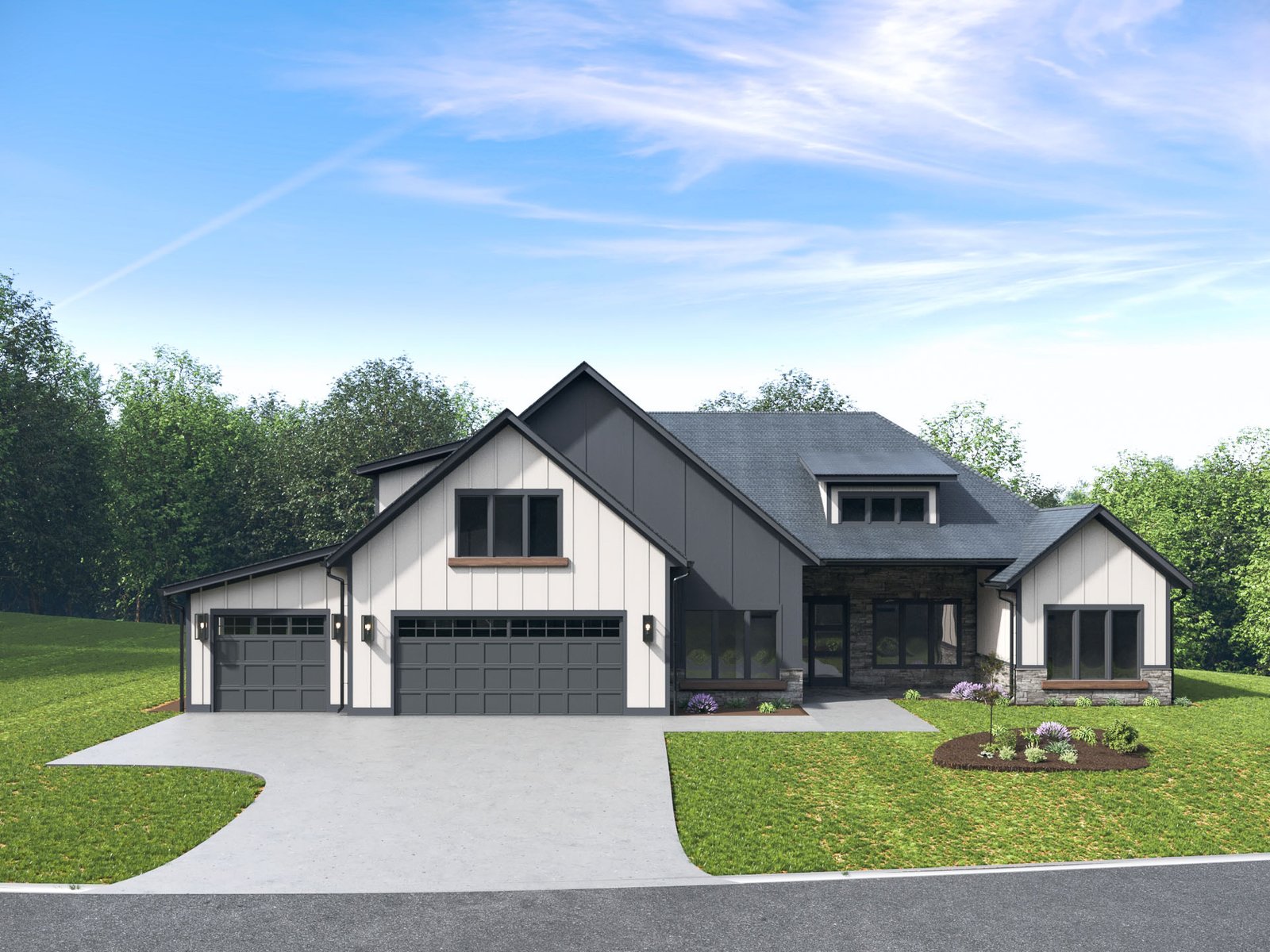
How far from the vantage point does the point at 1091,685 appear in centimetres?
2409

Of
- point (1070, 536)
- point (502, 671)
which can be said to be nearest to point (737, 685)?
point (502, 671)

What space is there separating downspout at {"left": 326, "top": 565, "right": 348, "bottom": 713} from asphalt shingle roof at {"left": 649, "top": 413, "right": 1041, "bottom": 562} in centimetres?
1070

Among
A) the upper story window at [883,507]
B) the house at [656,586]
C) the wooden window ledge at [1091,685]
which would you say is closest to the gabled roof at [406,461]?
the house at [656,586]

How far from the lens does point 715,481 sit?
23.9m

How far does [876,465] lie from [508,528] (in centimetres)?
1070

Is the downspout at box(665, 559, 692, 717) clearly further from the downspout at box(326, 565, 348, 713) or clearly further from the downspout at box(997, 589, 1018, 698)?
the downspout at box(997, 589, 1018, 698)

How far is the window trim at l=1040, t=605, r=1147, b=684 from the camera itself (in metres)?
24.3

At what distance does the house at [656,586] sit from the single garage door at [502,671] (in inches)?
1.6

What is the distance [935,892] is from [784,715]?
37.1 ft

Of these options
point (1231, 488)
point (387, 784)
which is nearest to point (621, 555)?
point (387, 784)

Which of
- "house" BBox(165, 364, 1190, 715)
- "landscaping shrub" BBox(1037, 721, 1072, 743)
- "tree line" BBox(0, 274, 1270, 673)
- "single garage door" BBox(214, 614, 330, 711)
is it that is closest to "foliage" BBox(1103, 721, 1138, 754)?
"landscaping shrub" BBox(1037, 721, 1072, 743)

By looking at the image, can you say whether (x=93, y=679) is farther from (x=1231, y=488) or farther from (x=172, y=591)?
(x=1231, y=488)

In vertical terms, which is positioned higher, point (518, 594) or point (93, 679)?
point (518, 594)

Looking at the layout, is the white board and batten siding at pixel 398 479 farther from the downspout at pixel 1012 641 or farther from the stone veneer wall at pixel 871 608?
the downspout at pixel 1012 641
